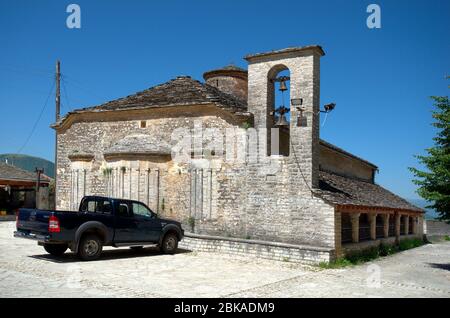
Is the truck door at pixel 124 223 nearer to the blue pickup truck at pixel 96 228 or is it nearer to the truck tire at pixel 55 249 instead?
the blue pickup truck at pixel 96 228

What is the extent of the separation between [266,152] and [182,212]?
13.5 feet

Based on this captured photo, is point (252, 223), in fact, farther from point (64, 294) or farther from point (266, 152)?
point (64, 294)

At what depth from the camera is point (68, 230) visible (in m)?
11.1

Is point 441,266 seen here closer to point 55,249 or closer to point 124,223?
point 124,223

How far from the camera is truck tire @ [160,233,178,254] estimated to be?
45.0 feet

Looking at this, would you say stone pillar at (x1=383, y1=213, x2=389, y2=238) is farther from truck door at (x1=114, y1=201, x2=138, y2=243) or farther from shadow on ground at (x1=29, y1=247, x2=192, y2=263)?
truck door at (x1=114, y1=201, x2=138, y2=243)

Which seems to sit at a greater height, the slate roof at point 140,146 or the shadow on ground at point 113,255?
the slate roof at point 140,146

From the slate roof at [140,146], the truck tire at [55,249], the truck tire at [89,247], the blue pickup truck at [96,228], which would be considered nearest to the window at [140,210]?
the blue pickup truck at [96,228]

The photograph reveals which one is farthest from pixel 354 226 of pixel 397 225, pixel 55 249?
pixel 55 249

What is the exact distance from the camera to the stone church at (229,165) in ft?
44.7

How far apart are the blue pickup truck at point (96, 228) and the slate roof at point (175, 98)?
4.92 meters

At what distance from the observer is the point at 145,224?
13.1m

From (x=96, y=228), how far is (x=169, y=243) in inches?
114
